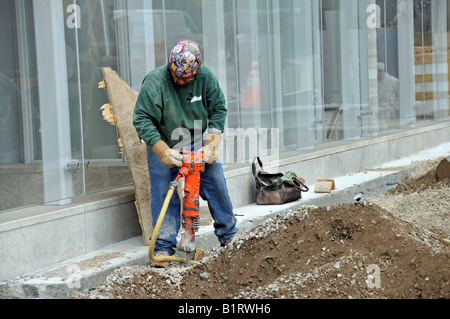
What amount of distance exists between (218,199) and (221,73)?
267cm

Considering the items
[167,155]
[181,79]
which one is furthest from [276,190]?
[167,155]

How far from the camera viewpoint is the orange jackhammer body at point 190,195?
224 inches

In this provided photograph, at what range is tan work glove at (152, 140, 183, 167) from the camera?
5666mm

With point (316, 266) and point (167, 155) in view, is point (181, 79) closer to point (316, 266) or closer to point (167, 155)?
point (167, 155)

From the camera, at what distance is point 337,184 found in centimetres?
977

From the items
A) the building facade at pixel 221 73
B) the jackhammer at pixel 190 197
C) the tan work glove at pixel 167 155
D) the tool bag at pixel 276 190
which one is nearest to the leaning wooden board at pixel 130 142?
the building facade at pixel 221 73

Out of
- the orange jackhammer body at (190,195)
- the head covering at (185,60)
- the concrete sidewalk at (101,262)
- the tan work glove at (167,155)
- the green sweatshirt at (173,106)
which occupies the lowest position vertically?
Result: the concrete sidewalk at (101,262)

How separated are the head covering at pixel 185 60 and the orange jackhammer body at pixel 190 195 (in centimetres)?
65

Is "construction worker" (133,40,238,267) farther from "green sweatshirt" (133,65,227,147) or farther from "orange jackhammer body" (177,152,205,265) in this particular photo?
"orange jackhammer body" (177,152,205,265)

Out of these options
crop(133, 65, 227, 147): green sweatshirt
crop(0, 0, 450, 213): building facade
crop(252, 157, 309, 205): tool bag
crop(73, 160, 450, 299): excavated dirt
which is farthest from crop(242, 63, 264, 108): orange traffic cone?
crop(73, 160, 450, 299): excavated dirt

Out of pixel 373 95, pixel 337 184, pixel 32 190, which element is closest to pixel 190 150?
pixel 32 190

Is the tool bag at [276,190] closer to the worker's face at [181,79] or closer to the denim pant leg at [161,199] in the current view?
the denim pant leg at [161,199]

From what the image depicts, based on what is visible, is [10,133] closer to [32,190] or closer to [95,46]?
[32,190]

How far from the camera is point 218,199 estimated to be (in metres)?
6.25
